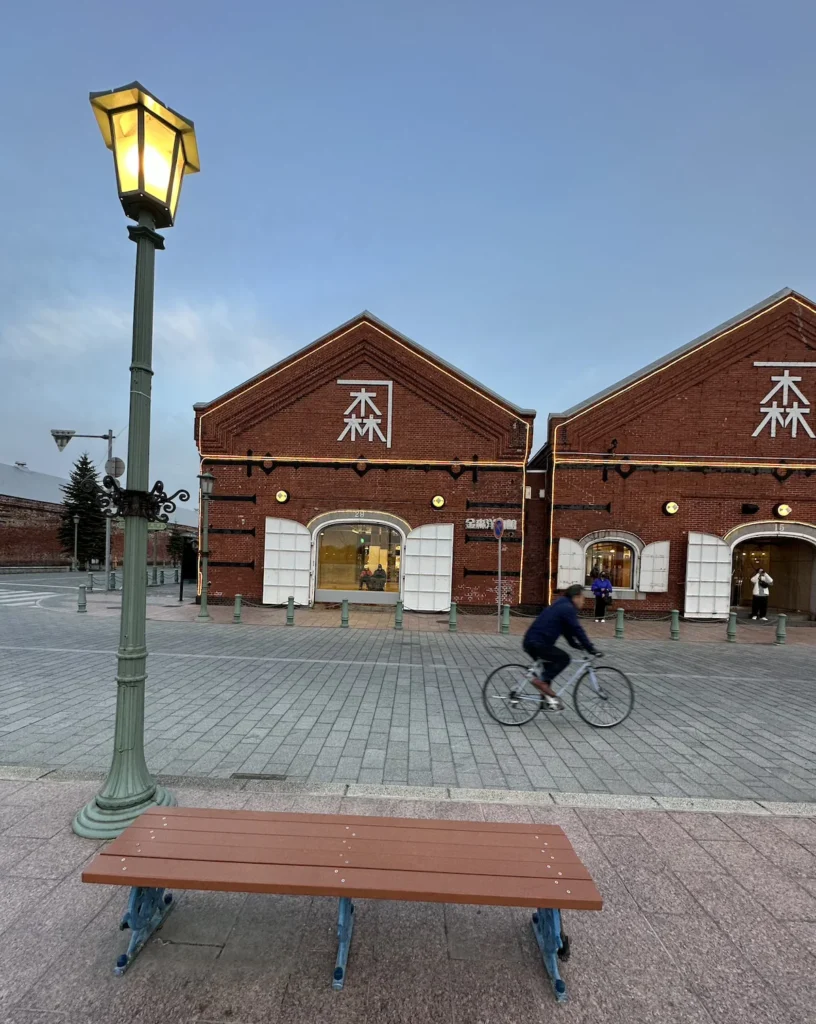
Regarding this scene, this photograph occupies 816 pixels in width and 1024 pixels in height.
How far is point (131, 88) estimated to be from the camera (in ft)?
10.0

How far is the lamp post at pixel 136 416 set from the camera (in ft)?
10.5

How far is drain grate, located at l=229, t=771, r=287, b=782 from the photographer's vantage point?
4.16 meters

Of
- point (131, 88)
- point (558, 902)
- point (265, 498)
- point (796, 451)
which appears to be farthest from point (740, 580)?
point (131, 88)

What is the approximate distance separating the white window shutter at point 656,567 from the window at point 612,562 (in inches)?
17.9

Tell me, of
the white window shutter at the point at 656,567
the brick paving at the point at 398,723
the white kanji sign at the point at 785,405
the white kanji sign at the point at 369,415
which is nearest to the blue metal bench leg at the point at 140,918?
the brick paving at the point at 398,723

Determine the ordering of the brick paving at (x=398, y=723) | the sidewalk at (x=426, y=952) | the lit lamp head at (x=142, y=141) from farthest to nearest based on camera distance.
→ the brick paving at (x=398, y=723) < the lit lamp head at (x=142, y=141) < the sidewalk at (x=426, y=952)

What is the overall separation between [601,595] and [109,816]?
13.8m

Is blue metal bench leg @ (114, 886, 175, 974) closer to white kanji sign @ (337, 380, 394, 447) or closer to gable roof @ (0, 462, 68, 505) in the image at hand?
white kanji sign @ (337, 380, 394, 447)

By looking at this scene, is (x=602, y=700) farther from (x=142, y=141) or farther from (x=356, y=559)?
(x=356, y=559)

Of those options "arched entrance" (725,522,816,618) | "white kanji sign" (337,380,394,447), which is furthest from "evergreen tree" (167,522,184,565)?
"arched entrance" (725,522,816,618)

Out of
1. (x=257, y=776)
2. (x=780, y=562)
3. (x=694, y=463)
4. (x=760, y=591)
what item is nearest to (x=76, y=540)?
(x=257, y=776)

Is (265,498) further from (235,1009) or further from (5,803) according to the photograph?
(235,1009)

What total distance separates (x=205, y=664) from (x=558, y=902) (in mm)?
7488

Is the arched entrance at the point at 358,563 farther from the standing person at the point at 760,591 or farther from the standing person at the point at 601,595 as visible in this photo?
the standing person at the point at 760,591
